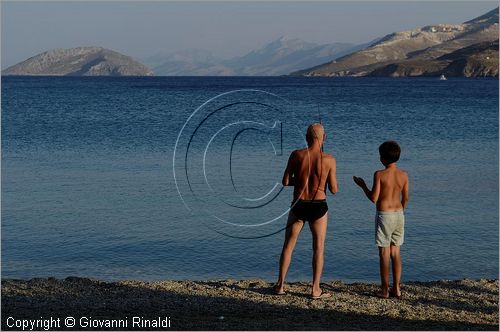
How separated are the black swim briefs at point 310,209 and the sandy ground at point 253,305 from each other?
1.19 m

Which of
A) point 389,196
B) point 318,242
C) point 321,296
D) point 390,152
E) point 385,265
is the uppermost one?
point 390,152

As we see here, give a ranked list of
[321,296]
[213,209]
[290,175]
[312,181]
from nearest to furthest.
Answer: [312,181] → [290,175] → [321,296] → [213,209]

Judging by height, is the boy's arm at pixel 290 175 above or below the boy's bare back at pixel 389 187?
above

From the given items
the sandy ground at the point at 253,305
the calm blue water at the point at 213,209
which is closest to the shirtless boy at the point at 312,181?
the calm blue water at the point at 213,209

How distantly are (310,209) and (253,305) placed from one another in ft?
4.93

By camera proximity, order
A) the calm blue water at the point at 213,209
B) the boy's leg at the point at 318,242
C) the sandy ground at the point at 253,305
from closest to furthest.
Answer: the sandy ground at the point at 253,305 → the boy's leg at the point at 318,242 → the calm blue water at the point at 213,209

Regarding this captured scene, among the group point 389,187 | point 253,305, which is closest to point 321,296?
point 253,305

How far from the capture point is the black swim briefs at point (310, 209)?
1118 centimetres

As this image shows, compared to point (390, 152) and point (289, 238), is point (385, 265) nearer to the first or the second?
point (289, 238)

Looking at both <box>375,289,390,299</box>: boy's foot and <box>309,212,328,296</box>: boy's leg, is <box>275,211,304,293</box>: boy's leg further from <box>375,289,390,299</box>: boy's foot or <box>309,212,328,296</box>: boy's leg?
<box>375,289,390,299</box>: boy's foot

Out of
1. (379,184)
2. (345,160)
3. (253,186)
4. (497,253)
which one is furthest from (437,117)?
(379,184)

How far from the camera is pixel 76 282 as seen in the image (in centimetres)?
1269

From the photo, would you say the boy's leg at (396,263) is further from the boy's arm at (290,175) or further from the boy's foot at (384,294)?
the boy's arm at (290,175)

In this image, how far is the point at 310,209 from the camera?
11.2m
